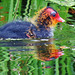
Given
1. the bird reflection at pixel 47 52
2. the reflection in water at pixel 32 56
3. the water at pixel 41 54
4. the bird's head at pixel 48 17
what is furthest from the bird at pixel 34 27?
the bird reflection at pixel 47 52

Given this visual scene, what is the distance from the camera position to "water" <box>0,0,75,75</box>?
3398 mm

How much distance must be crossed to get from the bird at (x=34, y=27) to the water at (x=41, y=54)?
11 cm

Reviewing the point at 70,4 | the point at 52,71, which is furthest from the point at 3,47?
the point at 70,4

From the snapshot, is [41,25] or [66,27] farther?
[66,27]

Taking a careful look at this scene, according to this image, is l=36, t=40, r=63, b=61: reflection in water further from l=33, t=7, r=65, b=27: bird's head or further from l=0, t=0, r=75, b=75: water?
l=33, t=7, r=65, b=27: bird's head

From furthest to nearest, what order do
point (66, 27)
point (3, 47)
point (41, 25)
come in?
point (66, 27), point (41, 25), point (3, 47)

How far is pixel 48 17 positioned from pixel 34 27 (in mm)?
411

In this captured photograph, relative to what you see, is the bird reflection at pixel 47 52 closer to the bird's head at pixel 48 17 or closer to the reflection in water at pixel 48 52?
the reflection in water at pixel 48 52

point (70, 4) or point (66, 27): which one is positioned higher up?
point (70, 4)

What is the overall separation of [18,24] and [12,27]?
13cm

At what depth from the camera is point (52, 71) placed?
3385 mm

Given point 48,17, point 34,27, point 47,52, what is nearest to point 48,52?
point 47,52

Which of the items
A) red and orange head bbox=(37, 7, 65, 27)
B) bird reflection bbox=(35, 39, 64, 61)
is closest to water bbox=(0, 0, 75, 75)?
bird reflection bbox=(35, 39, 64, 61)

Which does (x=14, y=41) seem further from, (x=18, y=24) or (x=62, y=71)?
(x=62, y=71)
